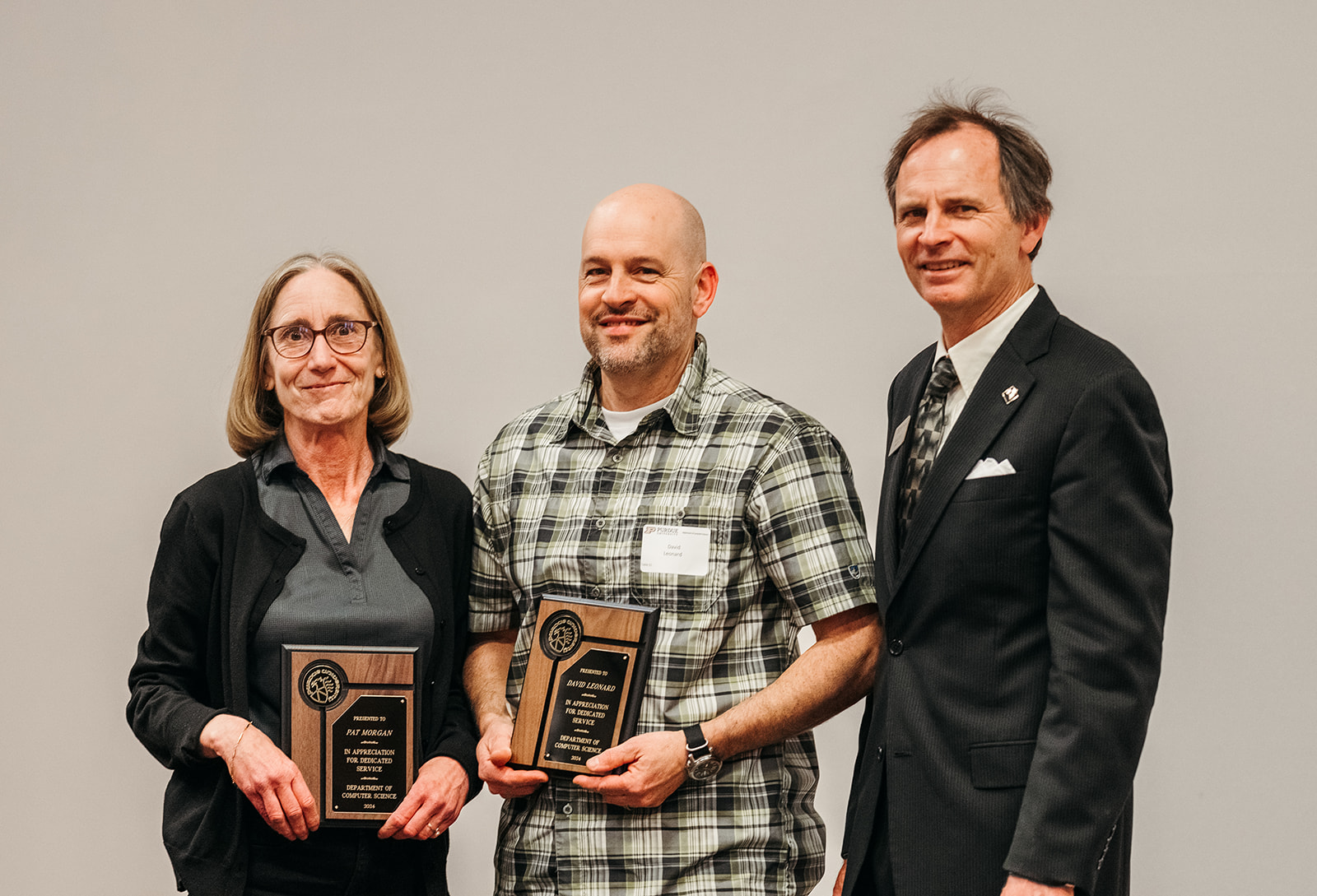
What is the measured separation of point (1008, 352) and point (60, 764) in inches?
140

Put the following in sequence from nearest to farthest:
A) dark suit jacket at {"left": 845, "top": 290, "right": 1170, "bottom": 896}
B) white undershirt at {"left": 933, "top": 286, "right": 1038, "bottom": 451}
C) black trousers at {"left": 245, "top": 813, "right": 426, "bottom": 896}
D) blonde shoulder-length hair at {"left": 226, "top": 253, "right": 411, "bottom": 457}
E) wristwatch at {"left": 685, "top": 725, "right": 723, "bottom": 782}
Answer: dark suit jacket at {"left": 845, "top": 290, "right": 1170, "bottom": 896} < white undershirt at {"left": 933, "top": 286, "right": 1038, "bottom": 451} < wristwatch at {"left": 685, "top": 725, "right": 723, "bottom": 782} < black trousers at {"left": 245, "top": 813, "right": 426, "bottom": 896} < blonde shoulder-length hair at {"left": 226, "top": 253, "right": 411, "bottom": 457}

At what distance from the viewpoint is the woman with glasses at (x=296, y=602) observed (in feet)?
7.57

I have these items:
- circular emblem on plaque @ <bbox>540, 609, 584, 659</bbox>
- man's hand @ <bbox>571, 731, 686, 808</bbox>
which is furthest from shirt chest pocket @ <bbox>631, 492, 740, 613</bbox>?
man's hand @ <bbox>571, 731, 686, 808</bbox>

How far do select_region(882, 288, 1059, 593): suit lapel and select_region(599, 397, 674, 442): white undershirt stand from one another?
623mm

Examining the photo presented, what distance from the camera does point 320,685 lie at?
2.26 m

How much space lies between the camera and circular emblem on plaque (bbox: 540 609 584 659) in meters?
2.24

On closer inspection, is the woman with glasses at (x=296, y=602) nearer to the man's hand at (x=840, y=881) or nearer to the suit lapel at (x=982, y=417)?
the man's hand at (x=840, y=881)

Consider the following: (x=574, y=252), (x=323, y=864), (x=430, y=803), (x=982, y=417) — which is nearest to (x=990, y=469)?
(x=982, y=417)

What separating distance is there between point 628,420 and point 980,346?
737mm

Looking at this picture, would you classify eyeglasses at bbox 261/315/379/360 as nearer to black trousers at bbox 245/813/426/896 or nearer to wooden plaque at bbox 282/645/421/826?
wooden plaque at bbox 282/645/421/826

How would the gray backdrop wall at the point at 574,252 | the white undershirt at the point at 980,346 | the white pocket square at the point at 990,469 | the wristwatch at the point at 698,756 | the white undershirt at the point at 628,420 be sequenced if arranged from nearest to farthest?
the white pocket square at the point at 990,469
the white undershirt at the point at 980,346
the wristwatch at the point at 698,756
the white undershirt at the point at 628,420
the gray backdrop wall at the point at 574,252

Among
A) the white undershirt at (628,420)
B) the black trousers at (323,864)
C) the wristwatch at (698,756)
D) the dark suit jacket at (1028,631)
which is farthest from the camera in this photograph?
the white undershirt at (628,420)

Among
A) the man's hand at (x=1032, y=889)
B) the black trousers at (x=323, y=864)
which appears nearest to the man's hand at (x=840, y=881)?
the man's hand at (x=1032, y=889)

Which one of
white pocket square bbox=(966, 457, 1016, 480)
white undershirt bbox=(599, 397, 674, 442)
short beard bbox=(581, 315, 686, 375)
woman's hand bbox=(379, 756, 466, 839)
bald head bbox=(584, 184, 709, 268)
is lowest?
woman's hand bbox=(379, 756, 466, 839)
